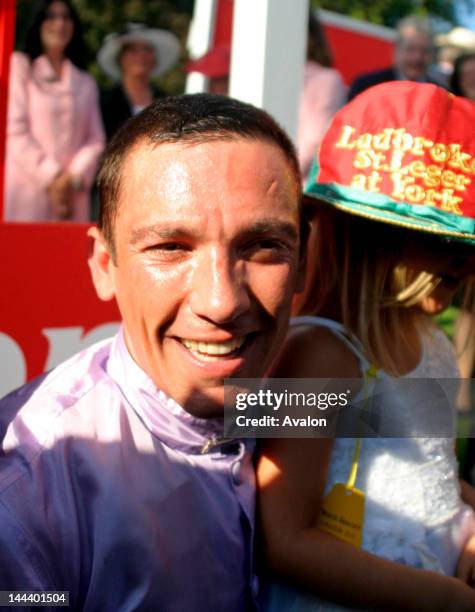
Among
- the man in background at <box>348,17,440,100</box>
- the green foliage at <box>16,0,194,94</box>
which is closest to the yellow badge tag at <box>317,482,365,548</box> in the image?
the man in background at <box>348,17,440,100</box>

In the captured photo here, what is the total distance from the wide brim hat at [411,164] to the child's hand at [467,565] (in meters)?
0.68

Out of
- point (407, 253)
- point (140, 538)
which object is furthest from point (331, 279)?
point (140, 538)

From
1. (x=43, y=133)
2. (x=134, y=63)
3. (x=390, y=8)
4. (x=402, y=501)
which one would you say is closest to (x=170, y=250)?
(x=402, y=501)

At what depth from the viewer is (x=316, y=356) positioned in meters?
1.75

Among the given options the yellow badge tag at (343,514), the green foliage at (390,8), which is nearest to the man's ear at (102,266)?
the yellow badge tag at (343,514)

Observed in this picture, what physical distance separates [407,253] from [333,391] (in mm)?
417

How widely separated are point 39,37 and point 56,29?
0.12m

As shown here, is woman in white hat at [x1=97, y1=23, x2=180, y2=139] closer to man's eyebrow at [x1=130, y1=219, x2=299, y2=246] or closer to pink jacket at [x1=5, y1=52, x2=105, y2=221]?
pink jacket at [x1=5, y1=52, x2=105, y2=221]

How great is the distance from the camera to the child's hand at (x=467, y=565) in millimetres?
1830

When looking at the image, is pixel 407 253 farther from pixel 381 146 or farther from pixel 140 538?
pixel 140 538

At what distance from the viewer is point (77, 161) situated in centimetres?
557

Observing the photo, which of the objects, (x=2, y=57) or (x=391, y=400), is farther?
(x=2, y=57)

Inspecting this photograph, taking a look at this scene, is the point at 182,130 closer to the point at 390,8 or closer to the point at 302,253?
the point at 302,253

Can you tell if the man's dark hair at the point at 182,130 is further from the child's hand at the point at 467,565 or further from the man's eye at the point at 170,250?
the child's hand at the point at 467,565
